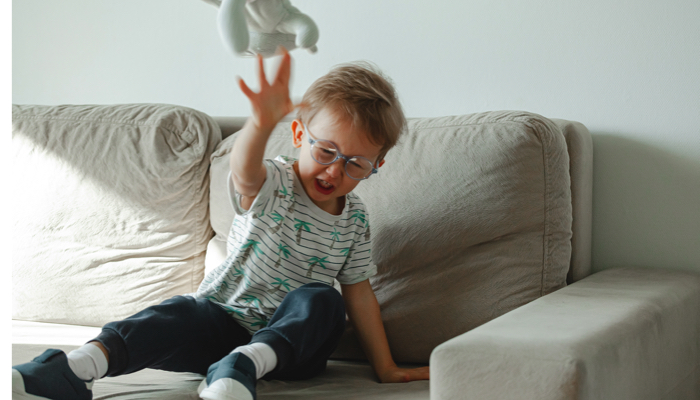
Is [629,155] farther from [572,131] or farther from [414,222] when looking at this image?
[414,222]

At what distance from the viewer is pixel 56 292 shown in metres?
1.46

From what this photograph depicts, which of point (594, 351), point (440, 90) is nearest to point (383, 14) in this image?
point (440, 90)

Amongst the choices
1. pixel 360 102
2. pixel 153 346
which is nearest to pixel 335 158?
pixel 360 102

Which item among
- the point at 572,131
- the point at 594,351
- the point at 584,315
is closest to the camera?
the point at 594,351

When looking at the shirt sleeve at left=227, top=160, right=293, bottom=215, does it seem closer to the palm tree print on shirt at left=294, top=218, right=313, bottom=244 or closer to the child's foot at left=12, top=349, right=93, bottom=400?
the palm tree print on shirt at left=294, top=218, right=313, bottom=244

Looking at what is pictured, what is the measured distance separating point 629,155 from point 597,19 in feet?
1.01

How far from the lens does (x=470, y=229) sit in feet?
3.65

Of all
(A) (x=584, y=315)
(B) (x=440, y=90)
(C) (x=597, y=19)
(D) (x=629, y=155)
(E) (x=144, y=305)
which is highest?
(C) (x=597, y=19)

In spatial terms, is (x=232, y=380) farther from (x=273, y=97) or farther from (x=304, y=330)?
(x=273, y=97)

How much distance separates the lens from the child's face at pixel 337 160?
0.98m

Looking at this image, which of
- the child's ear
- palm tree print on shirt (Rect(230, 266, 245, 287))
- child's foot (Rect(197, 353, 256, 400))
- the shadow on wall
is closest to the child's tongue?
the child's ear

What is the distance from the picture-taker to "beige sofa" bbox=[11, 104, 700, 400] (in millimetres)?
715

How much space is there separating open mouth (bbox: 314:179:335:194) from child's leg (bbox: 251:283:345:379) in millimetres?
170

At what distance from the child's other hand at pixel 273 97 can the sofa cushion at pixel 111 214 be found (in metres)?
0.70
